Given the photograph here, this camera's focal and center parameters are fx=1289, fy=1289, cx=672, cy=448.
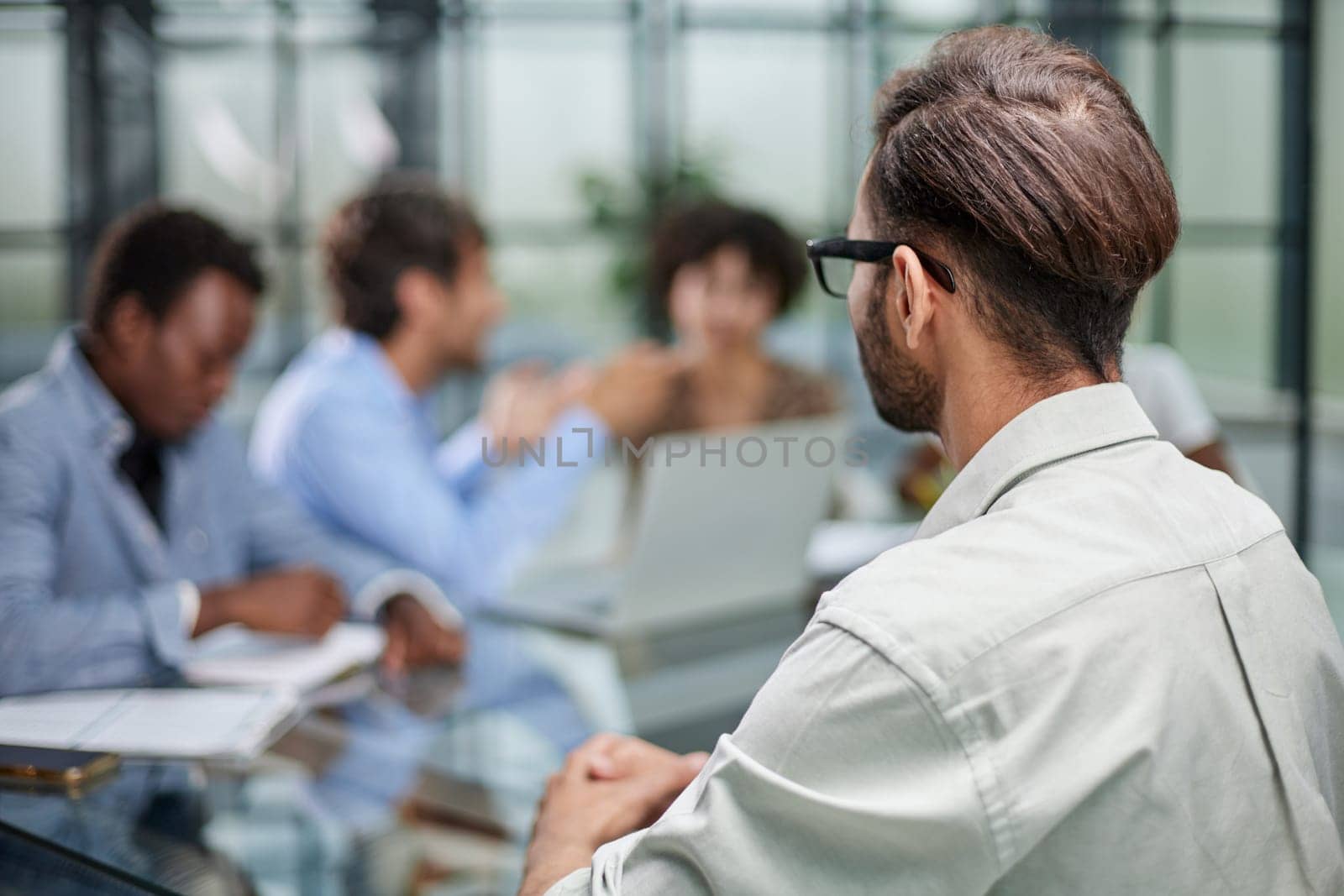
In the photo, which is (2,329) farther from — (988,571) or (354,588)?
(988,571)

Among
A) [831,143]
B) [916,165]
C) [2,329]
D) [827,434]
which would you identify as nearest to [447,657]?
[827,434]

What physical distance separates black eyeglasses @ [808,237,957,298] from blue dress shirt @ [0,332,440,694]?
1042mm

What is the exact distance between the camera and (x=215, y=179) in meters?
5.48

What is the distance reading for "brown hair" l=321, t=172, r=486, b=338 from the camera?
8.79 ft

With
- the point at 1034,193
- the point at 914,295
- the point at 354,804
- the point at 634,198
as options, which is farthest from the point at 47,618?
the point at 634,198

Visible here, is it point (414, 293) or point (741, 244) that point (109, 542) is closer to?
point (414, 293)

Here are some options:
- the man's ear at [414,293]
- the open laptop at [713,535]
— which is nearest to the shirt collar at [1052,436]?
the open laptop at [713,535]

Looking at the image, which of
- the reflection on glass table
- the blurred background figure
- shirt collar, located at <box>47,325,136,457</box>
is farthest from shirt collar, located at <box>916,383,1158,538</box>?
the blurred background figure

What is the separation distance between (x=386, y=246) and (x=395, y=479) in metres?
0.57

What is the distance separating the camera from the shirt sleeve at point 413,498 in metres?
2.37

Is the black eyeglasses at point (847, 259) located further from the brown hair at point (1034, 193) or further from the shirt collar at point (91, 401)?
the shirt collar at point (91, 401)

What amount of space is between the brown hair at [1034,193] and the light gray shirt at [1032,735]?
0.13m

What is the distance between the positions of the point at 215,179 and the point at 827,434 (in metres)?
4.23

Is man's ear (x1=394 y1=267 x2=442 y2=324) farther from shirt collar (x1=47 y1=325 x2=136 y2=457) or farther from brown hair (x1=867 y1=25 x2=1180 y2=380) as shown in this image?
brown hair (x1=867 y1=25 x2=1180 y2=380)
